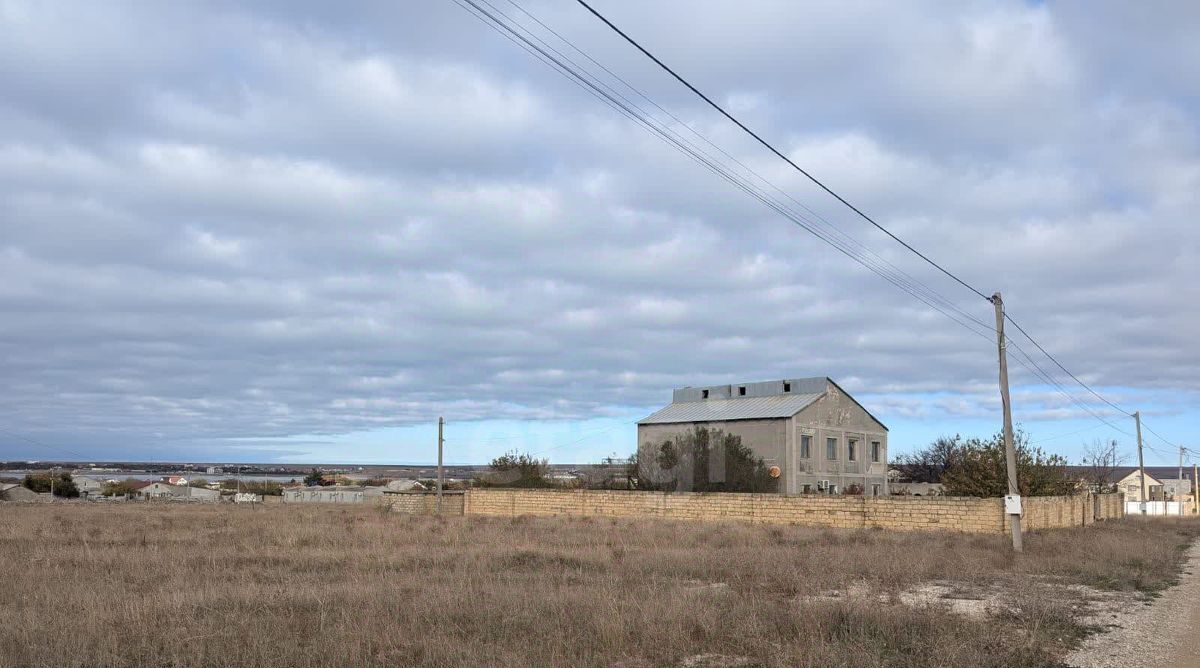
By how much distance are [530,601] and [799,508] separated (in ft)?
79.2

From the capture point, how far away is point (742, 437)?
187 feet

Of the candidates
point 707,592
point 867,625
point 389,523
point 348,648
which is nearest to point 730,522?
point 389,523

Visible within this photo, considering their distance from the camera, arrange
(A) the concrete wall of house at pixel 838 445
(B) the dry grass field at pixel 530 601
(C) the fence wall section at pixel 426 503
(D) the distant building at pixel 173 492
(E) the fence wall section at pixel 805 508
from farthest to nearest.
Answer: (D) the distant building at pixel 173 492 < (A) the concrete wall of house at pixel 838 445 < (C) the fence wall section at pixel 426 503 < (E) the fence wall section at pixel 805 508 < (B) the dry grass field at pixel 530 601

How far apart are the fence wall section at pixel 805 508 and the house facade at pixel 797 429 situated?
577 inches

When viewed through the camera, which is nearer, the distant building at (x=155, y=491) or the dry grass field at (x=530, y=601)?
the dry grass field at (x=530, y=601)

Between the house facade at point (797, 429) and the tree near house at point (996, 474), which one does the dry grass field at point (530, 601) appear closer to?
the tree near house at point (996, 474)

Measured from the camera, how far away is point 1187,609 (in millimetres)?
15016

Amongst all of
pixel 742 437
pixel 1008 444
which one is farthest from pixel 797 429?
pixel 1008 444

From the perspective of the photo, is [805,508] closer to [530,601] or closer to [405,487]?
[530,601]

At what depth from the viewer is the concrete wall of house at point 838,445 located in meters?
54.9

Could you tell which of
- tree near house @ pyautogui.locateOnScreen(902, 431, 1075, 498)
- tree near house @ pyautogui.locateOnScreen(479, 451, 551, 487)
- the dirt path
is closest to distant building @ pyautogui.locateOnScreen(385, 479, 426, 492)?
tree near house @ pyautogui.locateOnScreen(479, 451, 551, 487)

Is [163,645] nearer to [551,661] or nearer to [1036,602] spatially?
[551,661]

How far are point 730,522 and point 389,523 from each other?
42.2 ft

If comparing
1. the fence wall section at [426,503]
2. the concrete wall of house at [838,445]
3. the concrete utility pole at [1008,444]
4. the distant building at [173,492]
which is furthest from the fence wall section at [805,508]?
the distant building at [173,492]
